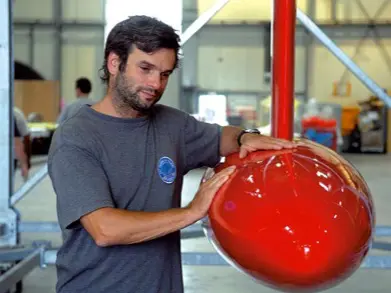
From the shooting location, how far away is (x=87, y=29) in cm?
2183

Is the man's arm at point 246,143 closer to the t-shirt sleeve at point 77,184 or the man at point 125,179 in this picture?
the man at point 125,179

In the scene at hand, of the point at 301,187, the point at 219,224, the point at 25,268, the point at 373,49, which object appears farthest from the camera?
the point at 373,49

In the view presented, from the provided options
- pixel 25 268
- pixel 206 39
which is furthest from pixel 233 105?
pixel 25 268

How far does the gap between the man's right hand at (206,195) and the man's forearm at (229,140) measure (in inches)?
13.7

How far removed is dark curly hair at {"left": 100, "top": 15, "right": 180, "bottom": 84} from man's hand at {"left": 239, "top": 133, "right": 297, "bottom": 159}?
1.18 ft

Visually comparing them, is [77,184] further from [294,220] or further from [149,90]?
[294,220]

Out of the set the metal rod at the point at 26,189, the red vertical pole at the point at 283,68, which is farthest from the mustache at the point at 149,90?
the metal rod at the point at 26,189

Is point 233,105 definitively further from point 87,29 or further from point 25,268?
point 25,268

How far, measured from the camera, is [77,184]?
6.69ft

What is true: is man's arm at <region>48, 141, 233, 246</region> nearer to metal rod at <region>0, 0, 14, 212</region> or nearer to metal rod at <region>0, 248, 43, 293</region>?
metal rod at <region>0, 248, 43, 293</region>

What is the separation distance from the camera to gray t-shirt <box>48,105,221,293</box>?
206cm

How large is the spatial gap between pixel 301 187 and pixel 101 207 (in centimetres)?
57

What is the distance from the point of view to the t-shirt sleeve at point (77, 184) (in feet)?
6.63

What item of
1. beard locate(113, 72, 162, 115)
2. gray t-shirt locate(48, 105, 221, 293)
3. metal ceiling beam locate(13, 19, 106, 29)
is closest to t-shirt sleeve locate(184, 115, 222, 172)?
→ gray t-shirt locate(48, 105, 221, 293)
